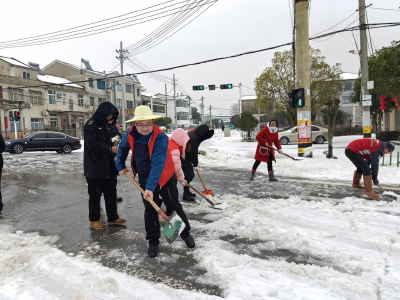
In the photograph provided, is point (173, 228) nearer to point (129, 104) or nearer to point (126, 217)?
point (126, 217)

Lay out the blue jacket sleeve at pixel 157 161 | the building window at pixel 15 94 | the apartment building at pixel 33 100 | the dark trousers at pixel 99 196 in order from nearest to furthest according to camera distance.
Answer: the blue jacket sleeve at pixel 157 161 < the dark trousers at pixel 99 196 < the apartment building at pixel 33 100 < the building window at pixel 15 94

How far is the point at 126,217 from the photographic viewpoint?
4.66 metres

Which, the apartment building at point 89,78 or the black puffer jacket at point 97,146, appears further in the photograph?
the apartment building at point 89,78

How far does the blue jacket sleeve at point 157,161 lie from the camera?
3135 millimetres

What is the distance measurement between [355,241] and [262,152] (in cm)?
415

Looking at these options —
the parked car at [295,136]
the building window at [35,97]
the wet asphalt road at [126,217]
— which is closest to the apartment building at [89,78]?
the building window at [35,97]

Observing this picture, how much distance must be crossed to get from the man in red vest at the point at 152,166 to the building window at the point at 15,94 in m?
34.4

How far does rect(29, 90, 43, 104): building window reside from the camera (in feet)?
111

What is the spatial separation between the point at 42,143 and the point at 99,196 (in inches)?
578

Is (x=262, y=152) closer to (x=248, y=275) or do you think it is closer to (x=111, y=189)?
(x=111, y=189)

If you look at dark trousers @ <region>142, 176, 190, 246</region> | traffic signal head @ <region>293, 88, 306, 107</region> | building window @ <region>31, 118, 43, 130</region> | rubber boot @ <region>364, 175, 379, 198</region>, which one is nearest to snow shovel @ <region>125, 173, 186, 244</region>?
dark trousers @ <region>142, 176, 190, 246</region>

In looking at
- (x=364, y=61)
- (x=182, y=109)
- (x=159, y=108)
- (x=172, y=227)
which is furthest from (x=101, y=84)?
(x=172, y=227)

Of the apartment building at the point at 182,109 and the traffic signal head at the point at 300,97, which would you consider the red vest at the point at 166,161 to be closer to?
the traffic signal head at the point at 300,97

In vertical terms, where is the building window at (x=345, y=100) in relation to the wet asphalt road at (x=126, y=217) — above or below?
above
